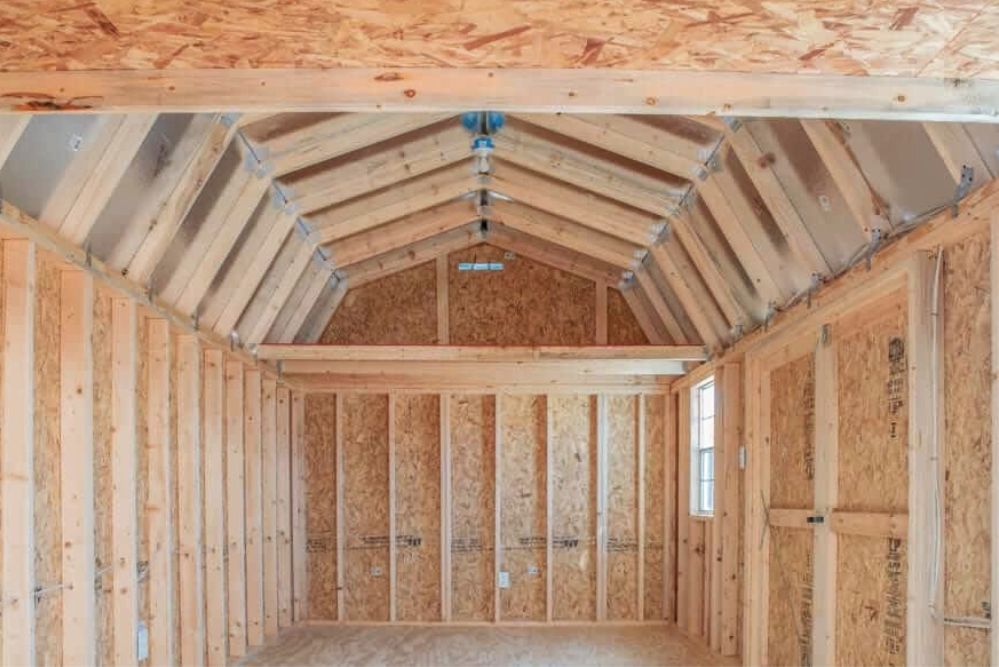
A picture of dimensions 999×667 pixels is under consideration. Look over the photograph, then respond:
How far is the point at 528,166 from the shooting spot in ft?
20.0

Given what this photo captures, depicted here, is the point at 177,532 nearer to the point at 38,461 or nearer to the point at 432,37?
the point at 38,461

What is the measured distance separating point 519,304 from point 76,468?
526 centimetres

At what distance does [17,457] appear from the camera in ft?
11.7

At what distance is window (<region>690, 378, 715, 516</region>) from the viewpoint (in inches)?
308

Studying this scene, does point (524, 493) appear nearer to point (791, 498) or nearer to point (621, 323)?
point (621, 323)

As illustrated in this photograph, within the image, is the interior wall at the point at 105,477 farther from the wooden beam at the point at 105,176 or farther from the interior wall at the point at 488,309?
the interior wall at the point at 488,309

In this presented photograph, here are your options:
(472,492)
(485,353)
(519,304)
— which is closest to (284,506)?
(472,492)

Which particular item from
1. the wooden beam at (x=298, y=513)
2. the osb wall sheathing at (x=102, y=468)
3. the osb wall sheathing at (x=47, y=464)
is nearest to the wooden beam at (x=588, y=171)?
the osb wall sheathing at (x=102, y=468)

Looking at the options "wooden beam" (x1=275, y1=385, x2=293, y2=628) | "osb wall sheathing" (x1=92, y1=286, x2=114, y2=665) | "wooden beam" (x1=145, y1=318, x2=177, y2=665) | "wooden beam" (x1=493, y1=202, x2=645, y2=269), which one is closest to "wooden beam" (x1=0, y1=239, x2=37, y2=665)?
"osb wall sheathing" (x1=92, y1=286, x2=114, y2=665)

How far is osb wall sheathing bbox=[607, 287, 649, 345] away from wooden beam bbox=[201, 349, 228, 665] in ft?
12.8

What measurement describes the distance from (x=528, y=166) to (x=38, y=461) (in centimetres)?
357

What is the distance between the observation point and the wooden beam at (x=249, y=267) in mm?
5789

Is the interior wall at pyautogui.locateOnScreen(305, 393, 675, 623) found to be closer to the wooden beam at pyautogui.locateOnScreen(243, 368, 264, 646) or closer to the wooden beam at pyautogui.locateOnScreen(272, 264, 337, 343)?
the wooden beam at pyautogui.locateOnScreen(272, 264, 337, 343)

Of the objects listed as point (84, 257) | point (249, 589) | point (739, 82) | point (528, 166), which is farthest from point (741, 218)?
point (249, 589)
